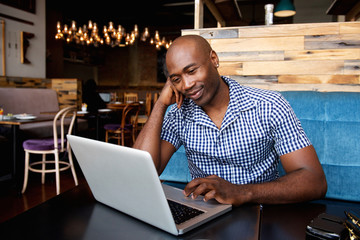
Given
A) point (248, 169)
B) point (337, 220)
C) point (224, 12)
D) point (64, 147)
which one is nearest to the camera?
point (337, 220)

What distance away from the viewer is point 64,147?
336 cm

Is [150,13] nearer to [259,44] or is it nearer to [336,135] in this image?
[259,44]

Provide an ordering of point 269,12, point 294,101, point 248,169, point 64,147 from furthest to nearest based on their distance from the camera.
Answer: point 64,147, point 269,12, point 294,101, point 248,169

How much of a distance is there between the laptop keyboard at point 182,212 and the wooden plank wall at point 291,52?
151 cm

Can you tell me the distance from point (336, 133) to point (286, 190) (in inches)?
28.6

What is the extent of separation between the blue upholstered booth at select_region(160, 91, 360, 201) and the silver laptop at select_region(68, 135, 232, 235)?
2.94ft

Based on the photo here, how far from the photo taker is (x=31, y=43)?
20.3 ft

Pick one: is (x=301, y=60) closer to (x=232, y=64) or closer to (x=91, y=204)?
(x=232, y=64)

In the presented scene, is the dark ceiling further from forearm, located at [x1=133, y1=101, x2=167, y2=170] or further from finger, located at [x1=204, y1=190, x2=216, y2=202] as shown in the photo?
finger, located at [x1=204, y1=190, x2=216, y2=202]

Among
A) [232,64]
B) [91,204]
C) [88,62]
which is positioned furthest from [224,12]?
[88,62]

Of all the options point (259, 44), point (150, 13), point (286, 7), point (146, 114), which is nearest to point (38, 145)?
point (259, 44)

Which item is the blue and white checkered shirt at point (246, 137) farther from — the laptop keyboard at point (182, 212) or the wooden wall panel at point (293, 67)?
the wooden wall panel at point (293, 67)

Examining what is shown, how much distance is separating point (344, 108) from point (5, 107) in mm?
5136

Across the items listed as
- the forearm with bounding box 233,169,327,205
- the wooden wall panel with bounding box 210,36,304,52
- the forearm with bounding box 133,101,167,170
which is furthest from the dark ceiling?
the forearm with bounding box 233,169,327,205
